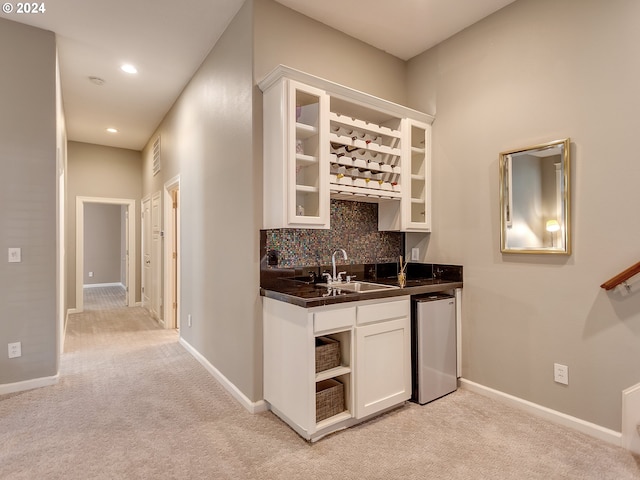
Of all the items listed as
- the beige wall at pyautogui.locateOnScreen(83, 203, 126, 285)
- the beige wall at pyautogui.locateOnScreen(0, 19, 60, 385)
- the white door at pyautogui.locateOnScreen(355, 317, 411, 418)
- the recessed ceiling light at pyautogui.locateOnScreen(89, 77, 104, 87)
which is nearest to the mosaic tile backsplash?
the white door at pyautogui.locateOnScreen(355, 317, 411, 418)

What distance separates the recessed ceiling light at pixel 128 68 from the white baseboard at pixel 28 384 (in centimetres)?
304

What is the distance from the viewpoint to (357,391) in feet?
7.42

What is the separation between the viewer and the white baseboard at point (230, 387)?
8.25 feet

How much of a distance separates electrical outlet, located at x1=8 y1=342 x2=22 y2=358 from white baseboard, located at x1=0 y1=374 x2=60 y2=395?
0.23m

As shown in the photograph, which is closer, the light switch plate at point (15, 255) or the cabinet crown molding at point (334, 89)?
the cabinet crown molding at point (334, 89)

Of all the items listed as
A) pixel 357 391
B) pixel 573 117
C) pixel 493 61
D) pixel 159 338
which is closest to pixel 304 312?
pixel 357 391

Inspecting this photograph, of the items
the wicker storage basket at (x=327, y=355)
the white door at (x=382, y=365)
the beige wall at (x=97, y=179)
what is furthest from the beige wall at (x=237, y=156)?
the beige wall at (x=97, y=179)

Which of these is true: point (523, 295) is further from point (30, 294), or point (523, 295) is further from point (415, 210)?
point (30, 294)

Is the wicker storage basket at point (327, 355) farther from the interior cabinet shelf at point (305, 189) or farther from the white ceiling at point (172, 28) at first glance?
the white ceiling at point (172, 28)

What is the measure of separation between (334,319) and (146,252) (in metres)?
4.90

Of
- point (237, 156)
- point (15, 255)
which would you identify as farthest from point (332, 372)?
point (15, 255)

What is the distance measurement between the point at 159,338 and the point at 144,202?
2.86m

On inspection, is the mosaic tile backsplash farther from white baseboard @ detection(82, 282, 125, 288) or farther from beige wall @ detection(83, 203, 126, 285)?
white baseboard @ detection(82, 282, 125, 288)

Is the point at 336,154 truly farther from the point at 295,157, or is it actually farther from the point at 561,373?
the point at 561,373
